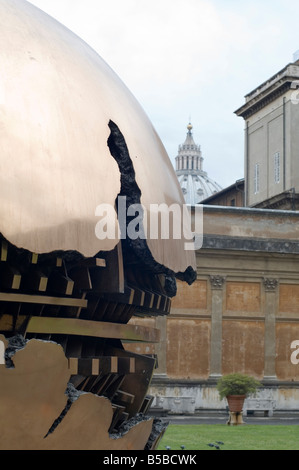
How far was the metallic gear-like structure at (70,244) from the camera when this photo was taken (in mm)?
4180

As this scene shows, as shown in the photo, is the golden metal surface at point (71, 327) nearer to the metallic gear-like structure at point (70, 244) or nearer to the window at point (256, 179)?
the metallic gear-like structure at point (70, 244)

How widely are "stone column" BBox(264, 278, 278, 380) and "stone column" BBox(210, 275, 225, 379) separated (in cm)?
166

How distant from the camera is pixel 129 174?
187 inches

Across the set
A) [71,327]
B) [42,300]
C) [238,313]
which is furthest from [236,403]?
[42,300]

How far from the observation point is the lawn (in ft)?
50.4

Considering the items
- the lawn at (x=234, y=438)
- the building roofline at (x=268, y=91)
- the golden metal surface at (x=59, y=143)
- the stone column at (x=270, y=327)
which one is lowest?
the lawn at (x=234, y=438)

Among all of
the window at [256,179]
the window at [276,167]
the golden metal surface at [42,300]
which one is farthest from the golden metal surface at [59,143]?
the window at [256,179]

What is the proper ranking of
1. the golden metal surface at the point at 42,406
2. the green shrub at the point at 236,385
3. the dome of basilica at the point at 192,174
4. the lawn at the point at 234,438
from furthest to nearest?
the dome of basilica at the point at 192,174, the green shrub at the point at 236,385, the lawn at the point at 234,438, the golden metal surface at the point at 42,406

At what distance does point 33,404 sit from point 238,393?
1955cm

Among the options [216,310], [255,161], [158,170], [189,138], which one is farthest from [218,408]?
[189,138]

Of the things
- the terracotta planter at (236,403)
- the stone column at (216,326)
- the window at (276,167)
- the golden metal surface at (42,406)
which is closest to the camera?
the golden metal surface at (42,406)

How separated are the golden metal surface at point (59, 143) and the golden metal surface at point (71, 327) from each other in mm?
377

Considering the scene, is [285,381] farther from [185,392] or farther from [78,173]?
[78,173]

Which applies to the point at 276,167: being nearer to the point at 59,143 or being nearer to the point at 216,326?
the point at 216,326
